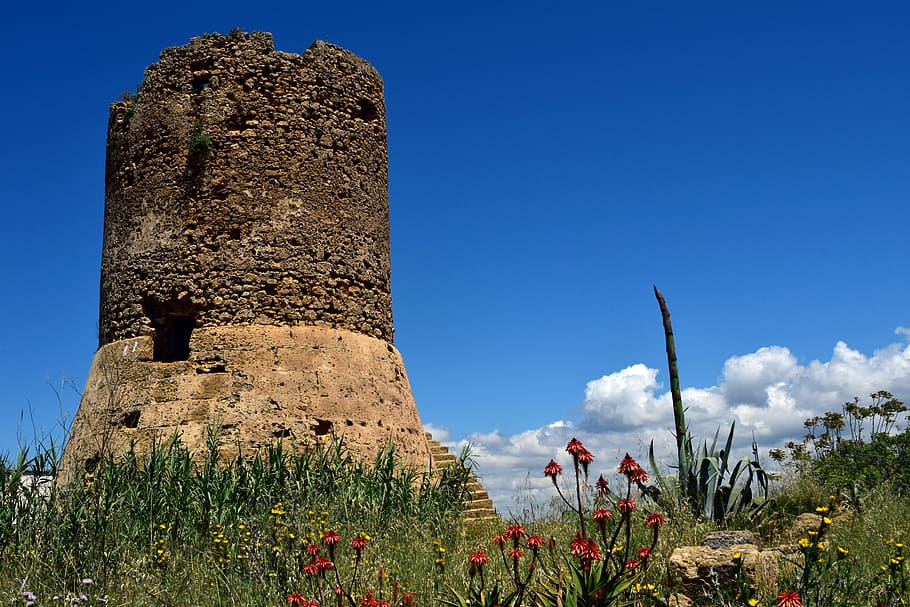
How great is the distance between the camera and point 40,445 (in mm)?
6672

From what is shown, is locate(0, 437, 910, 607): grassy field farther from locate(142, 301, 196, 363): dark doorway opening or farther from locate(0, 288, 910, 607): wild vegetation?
locate(142, 301, 196, 363): dark doorway opening

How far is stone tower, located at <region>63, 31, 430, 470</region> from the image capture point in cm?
938

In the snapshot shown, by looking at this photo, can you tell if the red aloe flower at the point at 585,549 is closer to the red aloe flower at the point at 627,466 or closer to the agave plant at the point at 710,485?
the red aloe flower at the point at 627,466

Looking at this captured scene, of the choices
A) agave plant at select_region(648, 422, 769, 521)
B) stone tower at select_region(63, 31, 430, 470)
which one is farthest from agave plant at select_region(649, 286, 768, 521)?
stone tower at select_region(63, 31, 430, 470)

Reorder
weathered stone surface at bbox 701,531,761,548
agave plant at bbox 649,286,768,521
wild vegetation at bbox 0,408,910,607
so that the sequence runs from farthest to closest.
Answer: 1. agave plant at bbox 649,286,768,521
2. weathered stone surface at bbox 701,531,761,548
3. wild vegetation at bbox 0,408,910,607

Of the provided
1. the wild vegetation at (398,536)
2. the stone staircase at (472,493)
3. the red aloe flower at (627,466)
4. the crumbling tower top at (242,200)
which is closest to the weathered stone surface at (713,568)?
the wild vegetation at (398,536)

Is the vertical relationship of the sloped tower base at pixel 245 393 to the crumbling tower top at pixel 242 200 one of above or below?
below

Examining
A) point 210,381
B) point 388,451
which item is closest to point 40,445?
point 210,381

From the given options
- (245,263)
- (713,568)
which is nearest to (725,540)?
(713,568)

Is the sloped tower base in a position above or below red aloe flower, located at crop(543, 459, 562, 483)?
above

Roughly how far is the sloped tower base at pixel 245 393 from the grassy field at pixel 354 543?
17.2 inches

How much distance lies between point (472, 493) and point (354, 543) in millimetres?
7281

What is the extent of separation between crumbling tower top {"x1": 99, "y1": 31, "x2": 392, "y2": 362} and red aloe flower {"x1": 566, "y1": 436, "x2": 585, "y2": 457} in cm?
661

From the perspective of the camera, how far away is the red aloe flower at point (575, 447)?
3.52 metres
